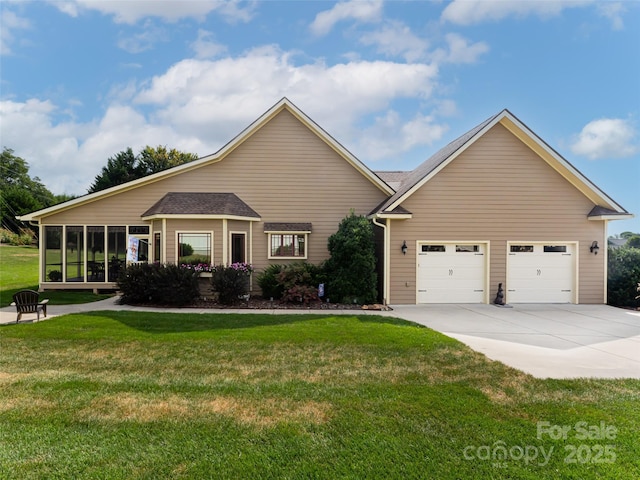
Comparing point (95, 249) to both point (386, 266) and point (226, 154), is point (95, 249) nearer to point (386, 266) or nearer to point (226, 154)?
point (226, 154)

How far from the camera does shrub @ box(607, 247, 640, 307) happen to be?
12188mm

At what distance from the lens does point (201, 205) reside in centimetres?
1303

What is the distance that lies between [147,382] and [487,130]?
42.3 ft

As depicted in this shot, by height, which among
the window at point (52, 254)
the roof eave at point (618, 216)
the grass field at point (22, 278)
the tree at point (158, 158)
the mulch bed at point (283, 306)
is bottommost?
the mulch bed at point (283, 306)

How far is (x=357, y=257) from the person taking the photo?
471 inches

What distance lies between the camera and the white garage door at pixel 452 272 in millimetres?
12547

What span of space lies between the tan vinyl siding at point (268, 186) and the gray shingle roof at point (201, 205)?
0.27 m

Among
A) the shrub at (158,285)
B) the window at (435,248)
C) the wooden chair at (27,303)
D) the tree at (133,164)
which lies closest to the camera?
the wooden chair at (27,303)

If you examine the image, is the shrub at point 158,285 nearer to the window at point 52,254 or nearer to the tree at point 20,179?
the window at point 52,254

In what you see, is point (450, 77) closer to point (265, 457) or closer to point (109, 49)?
point (109, 49)

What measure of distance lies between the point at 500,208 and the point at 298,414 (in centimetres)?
1156

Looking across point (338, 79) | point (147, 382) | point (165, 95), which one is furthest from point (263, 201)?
point (147, 382)

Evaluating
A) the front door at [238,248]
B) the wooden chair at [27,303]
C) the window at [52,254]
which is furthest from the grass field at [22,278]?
the front door at [238,248]

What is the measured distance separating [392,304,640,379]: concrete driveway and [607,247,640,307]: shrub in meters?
1.09
